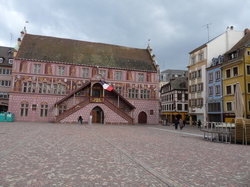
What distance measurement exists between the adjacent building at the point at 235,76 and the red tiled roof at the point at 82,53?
13588 mm

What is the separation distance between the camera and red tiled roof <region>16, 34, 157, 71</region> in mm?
38469

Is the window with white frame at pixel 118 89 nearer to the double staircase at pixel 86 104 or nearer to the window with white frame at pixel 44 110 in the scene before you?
the double staircase at pixel 86 104

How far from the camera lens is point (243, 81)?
30.8 meters

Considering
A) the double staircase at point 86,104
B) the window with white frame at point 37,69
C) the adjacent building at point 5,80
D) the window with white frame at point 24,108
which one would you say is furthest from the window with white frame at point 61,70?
the adjacent building at point 5,80

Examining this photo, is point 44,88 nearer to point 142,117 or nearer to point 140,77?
point 140,77

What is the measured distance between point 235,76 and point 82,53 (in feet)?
86.1

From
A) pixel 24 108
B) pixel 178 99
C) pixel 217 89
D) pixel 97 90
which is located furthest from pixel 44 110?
pixel 178 99

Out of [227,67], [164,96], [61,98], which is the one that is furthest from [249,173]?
[164,96]

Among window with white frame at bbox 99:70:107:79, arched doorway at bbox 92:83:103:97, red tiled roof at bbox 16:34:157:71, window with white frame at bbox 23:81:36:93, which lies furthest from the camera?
window with white frame at bbox 99:70:107:79

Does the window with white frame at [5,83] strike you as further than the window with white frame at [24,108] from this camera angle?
Yes

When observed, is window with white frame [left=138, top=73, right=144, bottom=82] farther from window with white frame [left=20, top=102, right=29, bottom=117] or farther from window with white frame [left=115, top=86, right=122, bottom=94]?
window with white frame [left=20, top=102, right=29, bottom=117]

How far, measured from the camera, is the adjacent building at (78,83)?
36.3m

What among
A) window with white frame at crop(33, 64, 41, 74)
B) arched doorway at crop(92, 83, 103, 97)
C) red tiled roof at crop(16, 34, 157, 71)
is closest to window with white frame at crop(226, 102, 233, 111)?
red tiled roof at crop(16, 34, 157, 71)

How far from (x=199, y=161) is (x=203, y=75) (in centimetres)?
3338
